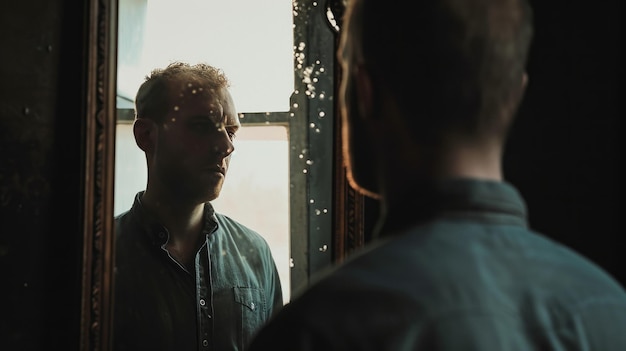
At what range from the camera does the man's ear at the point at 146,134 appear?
142cm

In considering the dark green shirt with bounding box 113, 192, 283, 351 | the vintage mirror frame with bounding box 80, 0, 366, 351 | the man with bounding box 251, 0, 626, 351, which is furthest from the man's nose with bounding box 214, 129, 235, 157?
the man with bounding box 251, 0, 626, 351

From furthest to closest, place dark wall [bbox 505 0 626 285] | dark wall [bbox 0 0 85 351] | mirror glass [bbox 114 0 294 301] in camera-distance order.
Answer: dark wall [bbox 0 0 85 351] < mirror glass [bbox 114 0 294 301] < dark wall [bbox 505 0 626 285]

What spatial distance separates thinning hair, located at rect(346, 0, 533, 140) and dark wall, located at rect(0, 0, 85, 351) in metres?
1.02

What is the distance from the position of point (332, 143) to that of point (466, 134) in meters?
0.74

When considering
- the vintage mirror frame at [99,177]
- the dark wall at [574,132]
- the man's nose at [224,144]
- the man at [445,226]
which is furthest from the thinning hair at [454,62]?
the vintage mirror frame at [99,177]

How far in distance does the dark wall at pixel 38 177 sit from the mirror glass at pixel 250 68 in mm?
236

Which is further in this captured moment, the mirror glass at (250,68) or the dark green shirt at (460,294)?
the mirror glass at (250,68)

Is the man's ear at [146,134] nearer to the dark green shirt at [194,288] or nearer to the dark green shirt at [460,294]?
the dark green shirt at [194,288]

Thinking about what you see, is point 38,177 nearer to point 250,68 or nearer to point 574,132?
point 250,68

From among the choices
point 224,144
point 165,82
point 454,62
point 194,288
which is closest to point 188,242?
point 194,288

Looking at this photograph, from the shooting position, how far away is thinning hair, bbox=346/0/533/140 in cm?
65

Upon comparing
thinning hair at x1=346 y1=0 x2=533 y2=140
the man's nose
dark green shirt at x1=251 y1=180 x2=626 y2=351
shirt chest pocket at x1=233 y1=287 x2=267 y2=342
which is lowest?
shirt chest pocket at x1=233 y1=287 x2=267 y2=342

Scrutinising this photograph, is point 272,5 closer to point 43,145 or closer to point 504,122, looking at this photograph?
point 43,145

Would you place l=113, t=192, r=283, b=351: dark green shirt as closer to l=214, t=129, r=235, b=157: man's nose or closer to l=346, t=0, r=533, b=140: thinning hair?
l=214, t=129, r=235, b=157: man's nose
